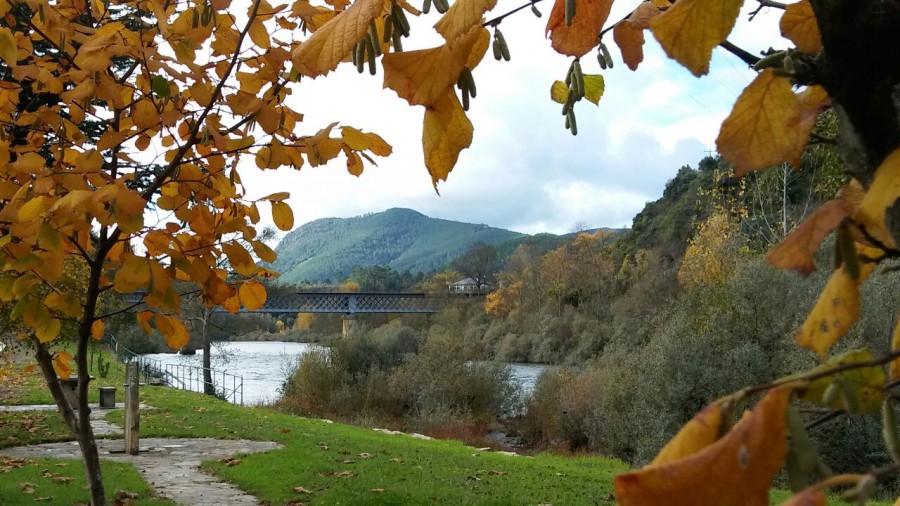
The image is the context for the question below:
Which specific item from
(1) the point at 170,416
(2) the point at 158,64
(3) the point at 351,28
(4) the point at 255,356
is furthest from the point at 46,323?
(4) the point at 255,356

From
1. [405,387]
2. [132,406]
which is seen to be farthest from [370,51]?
[405,387]

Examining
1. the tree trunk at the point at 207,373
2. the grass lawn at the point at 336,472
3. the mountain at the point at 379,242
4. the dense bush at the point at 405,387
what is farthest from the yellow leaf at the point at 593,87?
the mountain at the point at 379,242

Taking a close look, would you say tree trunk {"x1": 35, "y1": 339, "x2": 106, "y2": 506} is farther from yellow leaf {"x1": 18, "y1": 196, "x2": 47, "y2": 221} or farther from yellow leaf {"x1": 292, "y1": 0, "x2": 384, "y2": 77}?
yellow leaf {"x1": 292, "y1": 0, "x2": 384, "y2": 77}

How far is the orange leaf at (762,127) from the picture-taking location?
480mm

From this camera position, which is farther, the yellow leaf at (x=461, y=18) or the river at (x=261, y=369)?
the river at (x=261, y=369)

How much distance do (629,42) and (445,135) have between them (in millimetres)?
331

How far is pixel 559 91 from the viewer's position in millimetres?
1053

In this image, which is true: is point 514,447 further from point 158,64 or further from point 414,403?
point 158,64

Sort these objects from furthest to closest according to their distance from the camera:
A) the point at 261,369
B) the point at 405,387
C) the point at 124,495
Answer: the point at 261,369
the point at 405,387
the point at 124,495

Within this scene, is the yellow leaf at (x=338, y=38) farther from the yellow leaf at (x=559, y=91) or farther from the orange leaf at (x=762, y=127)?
the yellow leaf at (x=559, y=91)

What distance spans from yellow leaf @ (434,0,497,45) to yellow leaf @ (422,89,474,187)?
0.05 m

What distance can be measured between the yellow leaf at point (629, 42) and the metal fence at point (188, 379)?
2283 cm

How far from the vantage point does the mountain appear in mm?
145750

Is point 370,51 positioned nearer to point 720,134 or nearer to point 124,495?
point 720,134
